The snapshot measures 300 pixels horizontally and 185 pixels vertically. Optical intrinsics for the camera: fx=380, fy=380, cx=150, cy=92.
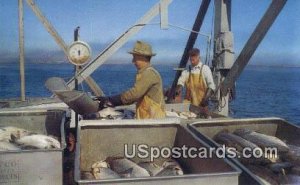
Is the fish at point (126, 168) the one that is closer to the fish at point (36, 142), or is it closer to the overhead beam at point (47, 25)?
the fish at point (36, 142)

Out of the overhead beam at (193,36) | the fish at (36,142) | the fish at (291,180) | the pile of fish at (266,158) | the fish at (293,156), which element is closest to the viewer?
the fish at (291,180)

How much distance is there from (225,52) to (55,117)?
5.10 metres

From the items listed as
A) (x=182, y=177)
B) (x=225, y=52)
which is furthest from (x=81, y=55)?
(x=225, y=52)

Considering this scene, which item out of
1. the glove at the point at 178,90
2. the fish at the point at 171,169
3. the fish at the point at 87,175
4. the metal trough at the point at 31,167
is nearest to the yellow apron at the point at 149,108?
the fish at the point at 171,169

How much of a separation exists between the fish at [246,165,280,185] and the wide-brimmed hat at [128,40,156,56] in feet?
6.88

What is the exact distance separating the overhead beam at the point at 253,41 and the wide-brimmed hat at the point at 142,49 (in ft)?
10.7

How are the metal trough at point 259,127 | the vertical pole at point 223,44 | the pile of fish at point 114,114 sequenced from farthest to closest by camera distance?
the vertical pole at point 223,44, the pile of fish at point 114,114, the metal trough at point 259,127

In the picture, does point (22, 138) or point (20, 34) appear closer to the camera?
point (22, 138)

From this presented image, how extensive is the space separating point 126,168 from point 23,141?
1.23 m

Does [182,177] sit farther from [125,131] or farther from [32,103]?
[32,103]

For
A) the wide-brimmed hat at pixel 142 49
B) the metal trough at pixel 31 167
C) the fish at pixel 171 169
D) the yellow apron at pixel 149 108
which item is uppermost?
the wide-brimmed hat at pixel 142 49

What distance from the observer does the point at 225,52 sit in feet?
30.1

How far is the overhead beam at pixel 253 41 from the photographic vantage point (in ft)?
23.9

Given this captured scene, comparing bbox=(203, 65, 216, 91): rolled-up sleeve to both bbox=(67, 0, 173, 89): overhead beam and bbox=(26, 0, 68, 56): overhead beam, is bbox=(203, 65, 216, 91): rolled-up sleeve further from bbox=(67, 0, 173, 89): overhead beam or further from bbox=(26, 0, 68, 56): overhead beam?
bbox=(26, 0, 68, 56): overhead beam
